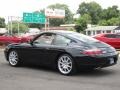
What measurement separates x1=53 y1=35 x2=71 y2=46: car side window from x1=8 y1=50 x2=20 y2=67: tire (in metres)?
1.82

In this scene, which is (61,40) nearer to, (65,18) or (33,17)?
(33,17)

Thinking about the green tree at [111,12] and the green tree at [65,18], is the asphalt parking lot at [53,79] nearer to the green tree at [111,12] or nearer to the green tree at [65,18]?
the green tree at [111,12]

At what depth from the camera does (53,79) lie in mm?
8836

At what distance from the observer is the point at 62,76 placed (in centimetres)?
929

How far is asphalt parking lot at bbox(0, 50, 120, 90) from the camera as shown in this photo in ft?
25.6

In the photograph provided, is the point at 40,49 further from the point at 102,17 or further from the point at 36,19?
the point at 102,17

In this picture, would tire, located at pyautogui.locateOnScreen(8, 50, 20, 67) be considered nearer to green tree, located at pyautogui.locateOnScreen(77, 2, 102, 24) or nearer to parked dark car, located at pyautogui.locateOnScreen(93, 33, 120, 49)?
parked dark car, located at pyautogui.locateOnScreen(93, 33, 120, 49)

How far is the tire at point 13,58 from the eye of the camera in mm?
11054

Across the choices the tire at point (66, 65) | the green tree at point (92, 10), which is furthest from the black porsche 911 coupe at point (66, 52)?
the green tree at point (92, 10)

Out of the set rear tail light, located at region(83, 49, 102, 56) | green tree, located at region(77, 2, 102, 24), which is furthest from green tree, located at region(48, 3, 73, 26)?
rear tail light, located at region(83, 49, 102, 56)

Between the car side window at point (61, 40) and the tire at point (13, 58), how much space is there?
5.98 feet

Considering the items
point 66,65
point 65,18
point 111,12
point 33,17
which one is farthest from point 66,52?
point 65,18

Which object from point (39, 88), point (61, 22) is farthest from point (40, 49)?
point (61, 22)

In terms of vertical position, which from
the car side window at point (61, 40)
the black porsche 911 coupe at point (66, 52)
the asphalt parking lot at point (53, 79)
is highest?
the car side window at point (61, 40)
